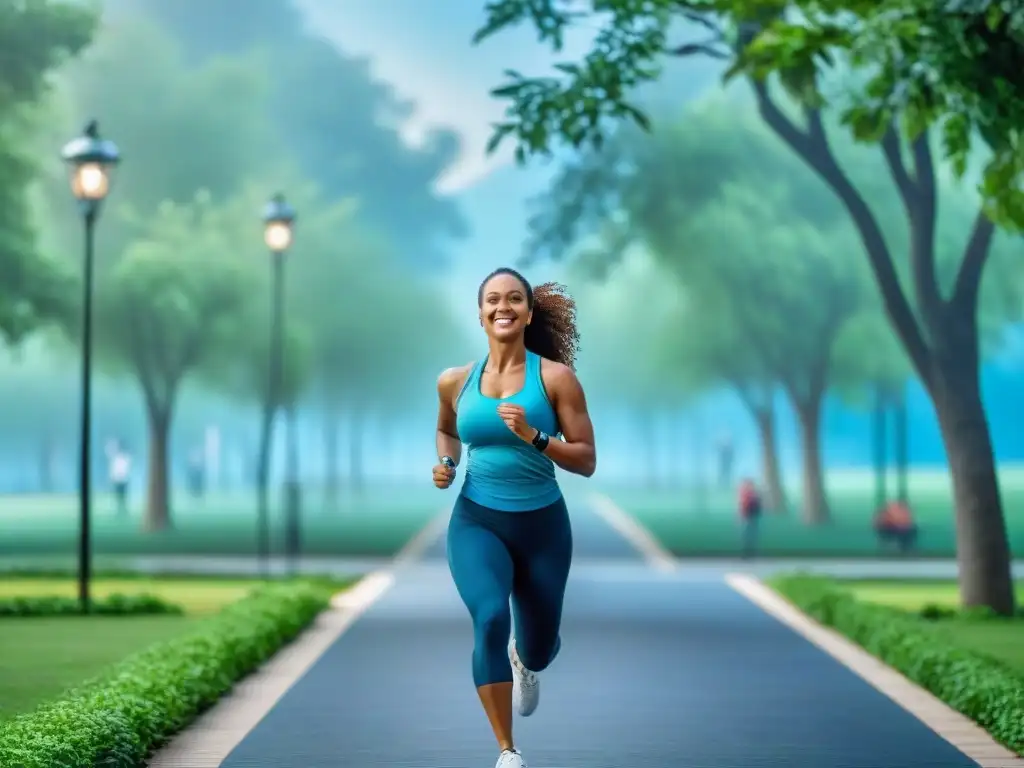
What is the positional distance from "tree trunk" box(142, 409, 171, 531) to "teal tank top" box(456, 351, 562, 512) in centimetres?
4011

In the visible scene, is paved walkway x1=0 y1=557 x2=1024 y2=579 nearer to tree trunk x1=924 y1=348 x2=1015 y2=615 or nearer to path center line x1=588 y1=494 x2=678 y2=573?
path center line x1=588 y1=494 x2=678 y2=573

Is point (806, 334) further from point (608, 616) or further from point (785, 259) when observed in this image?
point (608, 616)

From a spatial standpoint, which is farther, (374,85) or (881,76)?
(374,85)

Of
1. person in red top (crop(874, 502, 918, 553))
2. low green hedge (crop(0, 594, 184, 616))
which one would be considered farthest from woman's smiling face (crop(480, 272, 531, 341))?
person in red top (crop(874, 502, 918, 553))

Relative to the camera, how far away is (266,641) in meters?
18.0

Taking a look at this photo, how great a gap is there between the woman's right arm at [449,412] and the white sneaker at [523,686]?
956 mm

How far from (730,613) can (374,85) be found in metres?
57.4

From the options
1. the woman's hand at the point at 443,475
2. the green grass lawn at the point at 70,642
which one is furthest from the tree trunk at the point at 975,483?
the woman's hand at the point at 443,475

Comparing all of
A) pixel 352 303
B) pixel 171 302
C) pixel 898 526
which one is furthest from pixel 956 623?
pixel 352 303

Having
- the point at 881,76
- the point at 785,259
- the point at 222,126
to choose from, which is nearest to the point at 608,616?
the point at 881,76

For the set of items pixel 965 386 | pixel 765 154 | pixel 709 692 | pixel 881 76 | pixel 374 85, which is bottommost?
pixel 709 692

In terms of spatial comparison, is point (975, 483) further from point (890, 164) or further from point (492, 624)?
point (492, 624)

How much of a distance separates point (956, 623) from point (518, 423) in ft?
39.0

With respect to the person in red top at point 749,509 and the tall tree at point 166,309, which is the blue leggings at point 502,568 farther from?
the tall tree at point 166,309
